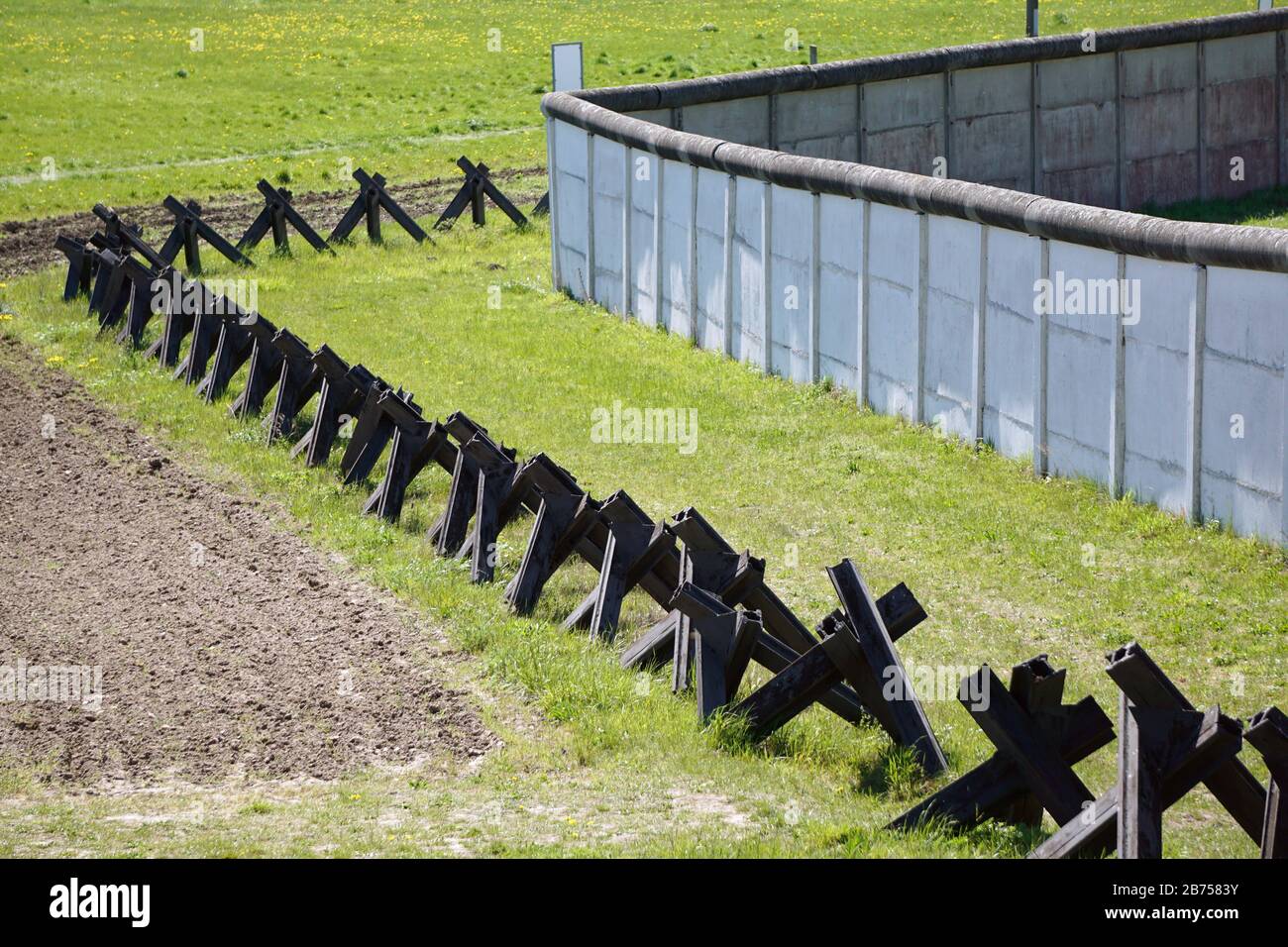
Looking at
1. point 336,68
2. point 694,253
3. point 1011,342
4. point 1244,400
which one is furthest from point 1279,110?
point 336,68

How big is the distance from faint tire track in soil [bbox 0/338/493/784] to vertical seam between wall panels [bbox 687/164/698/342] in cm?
693

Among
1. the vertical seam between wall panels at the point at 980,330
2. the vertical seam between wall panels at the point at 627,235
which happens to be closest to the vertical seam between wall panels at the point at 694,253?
the vertical seam between wall panels at the point at 627,235

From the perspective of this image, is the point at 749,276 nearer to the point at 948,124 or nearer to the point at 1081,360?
the point at 1081,360

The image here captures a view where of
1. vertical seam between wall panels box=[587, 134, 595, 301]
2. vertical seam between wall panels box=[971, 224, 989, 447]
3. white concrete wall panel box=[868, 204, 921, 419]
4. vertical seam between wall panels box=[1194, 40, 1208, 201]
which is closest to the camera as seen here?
vertical seam between wall panels box=[971, 224, 989, 447]

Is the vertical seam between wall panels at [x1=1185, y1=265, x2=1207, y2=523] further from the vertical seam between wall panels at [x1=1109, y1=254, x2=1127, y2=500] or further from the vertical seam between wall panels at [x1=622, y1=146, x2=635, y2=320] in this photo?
the vertical seam between wall panels at [x1=622, y1=146, x2=635, y2=320]

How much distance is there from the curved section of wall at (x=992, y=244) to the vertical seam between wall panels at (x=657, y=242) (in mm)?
60

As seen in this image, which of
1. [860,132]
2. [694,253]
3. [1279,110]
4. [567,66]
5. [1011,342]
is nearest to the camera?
[1011,342]

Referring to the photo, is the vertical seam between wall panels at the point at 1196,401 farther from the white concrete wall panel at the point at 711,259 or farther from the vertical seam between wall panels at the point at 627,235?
the vertical seam between wall panels at the point at 627,235

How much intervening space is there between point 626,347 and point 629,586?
9.51 m

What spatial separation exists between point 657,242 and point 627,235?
3.19 feet

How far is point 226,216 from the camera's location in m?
28.9

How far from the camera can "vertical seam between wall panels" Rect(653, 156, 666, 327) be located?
20.7 meters

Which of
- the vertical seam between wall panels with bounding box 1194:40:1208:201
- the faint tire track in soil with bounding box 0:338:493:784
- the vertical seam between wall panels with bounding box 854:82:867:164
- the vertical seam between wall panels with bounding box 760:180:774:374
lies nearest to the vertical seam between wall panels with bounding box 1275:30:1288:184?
the vertical seam between wall panels with bounding box 1194:40:1208:201

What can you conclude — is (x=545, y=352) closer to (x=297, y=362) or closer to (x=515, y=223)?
(x=297, y=362)
